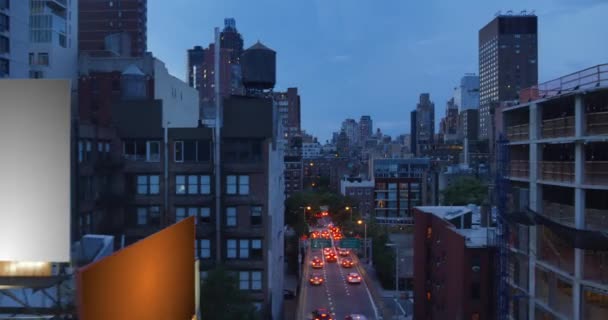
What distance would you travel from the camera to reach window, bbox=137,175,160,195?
3450 cm

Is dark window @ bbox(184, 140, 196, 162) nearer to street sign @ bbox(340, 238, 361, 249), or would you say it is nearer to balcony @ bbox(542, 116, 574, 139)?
balcony @ bbox(542, 116, 574, 139)

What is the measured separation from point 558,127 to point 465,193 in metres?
70.4

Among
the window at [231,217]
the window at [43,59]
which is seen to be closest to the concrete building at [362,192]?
the window at [43,59]

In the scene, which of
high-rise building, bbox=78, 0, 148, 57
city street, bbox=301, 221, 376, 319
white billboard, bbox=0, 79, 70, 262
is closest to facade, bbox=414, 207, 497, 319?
city street, bbox=301, 221, 376, 319

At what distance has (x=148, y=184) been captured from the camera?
3453 centimetres

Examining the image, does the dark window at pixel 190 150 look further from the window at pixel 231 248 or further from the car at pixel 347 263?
the car at pixel 347 263

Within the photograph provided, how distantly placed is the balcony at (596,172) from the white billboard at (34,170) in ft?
61.3

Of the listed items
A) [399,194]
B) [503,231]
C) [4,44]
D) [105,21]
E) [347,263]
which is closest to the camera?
[503,231]

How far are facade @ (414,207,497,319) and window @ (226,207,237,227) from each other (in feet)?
39.6

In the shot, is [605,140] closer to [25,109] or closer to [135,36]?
[25,109]

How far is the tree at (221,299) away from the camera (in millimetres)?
28125

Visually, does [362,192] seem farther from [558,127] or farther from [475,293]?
[558,127]

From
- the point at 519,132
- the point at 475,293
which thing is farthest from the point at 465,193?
the point at 519,132

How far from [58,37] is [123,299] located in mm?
70782
